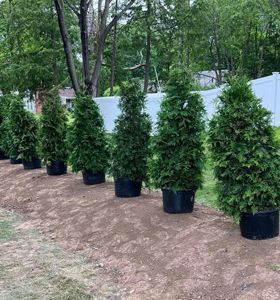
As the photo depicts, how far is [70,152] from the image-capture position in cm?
743

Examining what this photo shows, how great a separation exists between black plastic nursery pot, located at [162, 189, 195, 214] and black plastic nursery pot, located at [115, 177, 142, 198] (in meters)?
1.02

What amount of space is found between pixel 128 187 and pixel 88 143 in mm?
1455

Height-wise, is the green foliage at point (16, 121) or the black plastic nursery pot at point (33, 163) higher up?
the green foliage at point (16, 121)

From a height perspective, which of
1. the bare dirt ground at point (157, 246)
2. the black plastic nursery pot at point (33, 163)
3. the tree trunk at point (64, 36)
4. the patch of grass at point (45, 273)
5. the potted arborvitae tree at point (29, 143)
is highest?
the tree trunk at point (64, 36)

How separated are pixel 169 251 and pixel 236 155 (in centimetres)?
115

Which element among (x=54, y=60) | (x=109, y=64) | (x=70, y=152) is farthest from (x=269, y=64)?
(x=70, y=152)

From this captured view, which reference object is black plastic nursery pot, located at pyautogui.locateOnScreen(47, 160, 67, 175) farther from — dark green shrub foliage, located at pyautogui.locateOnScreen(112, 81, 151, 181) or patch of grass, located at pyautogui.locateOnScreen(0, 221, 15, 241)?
dark green shrub foliage, located at pyautogui.locateOnScreen(112, 81, 151, 181)

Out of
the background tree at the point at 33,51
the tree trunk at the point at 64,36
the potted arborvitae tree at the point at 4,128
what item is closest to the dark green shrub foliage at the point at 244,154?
the tree trunk at the point at 64,36

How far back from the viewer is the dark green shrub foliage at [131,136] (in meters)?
6.02

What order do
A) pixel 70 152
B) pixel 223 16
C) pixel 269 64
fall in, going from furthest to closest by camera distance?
pixel 269 64 < pixel 223 16 < pixel 70 152

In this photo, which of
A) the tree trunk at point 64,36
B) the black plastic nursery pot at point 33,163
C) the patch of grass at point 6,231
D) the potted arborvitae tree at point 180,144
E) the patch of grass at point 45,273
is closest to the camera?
the patch of grass at point 45,273

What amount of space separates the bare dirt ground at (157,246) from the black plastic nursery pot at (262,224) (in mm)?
69

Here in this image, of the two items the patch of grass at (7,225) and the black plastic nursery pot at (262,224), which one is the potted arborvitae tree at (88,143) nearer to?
the patch of grass at (7,225)

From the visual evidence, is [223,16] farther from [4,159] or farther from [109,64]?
[4,159]
